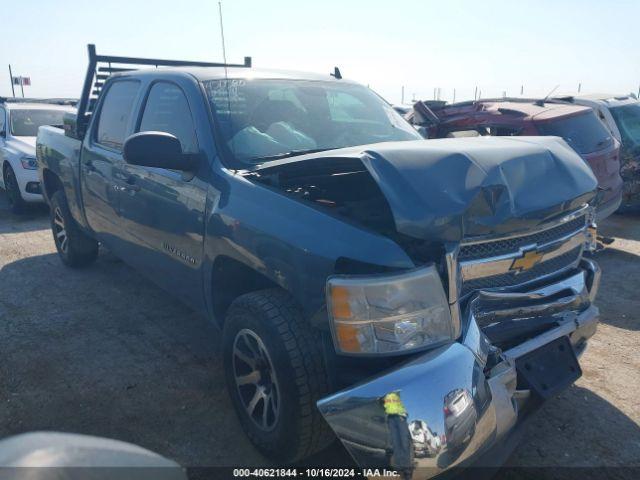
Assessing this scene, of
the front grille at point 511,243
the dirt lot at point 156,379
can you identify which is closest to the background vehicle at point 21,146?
the dirt lot at point 156,379

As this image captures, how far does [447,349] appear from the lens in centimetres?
197

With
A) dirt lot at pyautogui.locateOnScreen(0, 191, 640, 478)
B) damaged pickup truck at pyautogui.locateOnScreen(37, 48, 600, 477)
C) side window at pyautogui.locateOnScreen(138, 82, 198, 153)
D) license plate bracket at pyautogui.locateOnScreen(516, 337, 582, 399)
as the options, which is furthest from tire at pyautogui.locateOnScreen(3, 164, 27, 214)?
license plate bracket at pyautogui.locateOnScreen(516, 337, 582, 399)

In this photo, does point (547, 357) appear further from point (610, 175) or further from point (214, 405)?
point (610, 175)

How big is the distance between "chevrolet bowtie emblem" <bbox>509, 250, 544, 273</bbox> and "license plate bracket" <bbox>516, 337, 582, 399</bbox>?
378 mm

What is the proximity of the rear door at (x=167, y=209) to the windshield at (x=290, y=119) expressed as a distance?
0.82 ft

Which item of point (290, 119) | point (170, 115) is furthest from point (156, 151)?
point (290, 119)

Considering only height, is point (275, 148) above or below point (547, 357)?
above

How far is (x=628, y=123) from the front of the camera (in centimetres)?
749

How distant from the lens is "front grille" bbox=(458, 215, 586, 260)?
2.26 meters

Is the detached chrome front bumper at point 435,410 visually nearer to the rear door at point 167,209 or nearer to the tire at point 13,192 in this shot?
the rear door at point 167,209

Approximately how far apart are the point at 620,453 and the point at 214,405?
2.20 m

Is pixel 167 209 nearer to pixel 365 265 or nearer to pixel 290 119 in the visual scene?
pixel 290 119

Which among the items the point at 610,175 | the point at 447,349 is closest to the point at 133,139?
the point at 447,349

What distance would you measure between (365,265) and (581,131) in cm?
504
